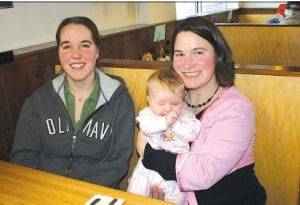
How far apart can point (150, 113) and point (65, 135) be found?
550 millimetres

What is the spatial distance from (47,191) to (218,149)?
648 millimetres

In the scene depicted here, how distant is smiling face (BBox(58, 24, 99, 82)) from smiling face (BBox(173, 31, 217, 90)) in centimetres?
51

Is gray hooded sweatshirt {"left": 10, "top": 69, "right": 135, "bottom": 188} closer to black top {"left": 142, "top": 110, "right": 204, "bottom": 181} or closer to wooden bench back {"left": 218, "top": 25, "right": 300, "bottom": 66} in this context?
black top {"left": 142, "top": 110, "right": 204, "bottom": 181}

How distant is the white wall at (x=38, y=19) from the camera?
7.01 ft

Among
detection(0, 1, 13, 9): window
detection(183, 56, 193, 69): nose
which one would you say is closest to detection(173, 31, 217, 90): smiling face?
detection(183, 56, 193, 69): nose

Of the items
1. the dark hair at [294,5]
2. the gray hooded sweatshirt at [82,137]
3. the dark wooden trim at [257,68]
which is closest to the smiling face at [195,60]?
the dark wooden trim at [257,68]

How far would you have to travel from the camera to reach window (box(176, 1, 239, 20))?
4552 millimetres

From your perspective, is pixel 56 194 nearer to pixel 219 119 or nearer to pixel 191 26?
pixel 219 119

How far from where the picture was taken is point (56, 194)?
3.80 feet

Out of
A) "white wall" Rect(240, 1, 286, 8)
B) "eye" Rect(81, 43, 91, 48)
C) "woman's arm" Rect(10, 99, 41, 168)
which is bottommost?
"woman's arm" Rect(10, 99, 41, 168)

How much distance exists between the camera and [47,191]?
46.4 inches

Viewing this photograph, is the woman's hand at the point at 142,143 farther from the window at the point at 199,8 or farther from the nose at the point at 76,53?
the window at the point at 199,8

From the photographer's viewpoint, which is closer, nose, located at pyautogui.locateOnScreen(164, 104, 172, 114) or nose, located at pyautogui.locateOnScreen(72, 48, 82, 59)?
nose, located at pyautogui.locateOnScreen(164, 104, 172, 114)

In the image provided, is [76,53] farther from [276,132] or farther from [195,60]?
[276,132]
